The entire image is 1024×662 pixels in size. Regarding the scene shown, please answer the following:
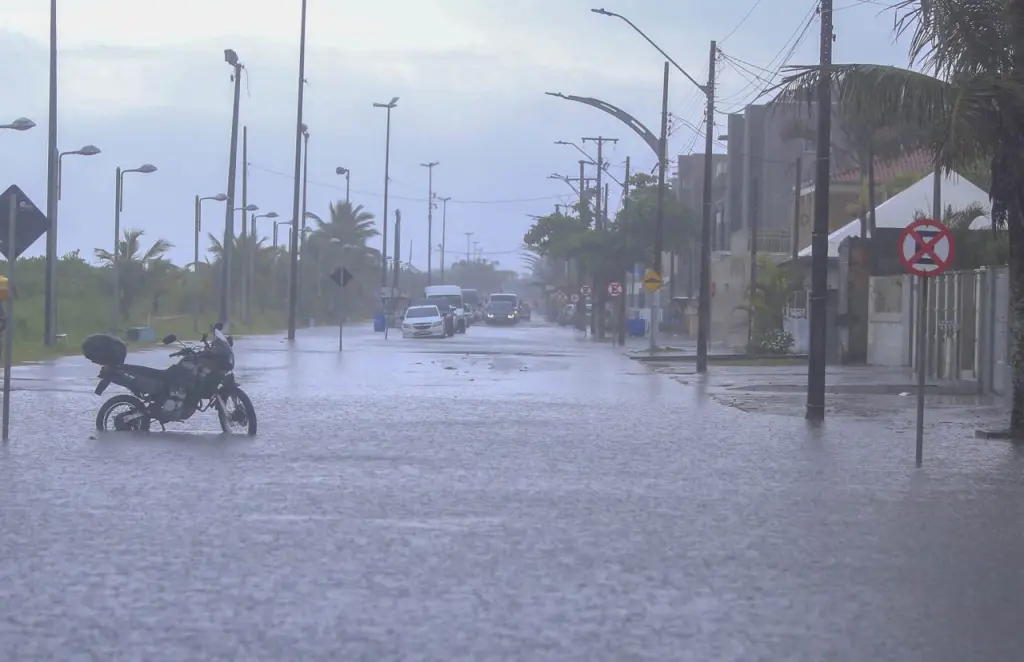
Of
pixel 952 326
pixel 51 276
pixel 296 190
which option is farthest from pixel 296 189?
pixel 952 326

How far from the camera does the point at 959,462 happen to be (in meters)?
16.9

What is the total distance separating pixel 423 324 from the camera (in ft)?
227

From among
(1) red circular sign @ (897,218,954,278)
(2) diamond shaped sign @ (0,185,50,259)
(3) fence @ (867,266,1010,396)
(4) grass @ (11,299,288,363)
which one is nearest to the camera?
(1) red circular sign @ (897,218,954,278)

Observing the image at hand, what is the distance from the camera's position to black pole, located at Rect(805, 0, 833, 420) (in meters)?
21.6

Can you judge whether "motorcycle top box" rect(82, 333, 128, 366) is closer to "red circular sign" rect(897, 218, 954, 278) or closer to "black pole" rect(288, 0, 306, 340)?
"red circular sign" rect(897, 218, 954, 278)

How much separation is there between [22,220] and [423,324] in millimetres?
51671

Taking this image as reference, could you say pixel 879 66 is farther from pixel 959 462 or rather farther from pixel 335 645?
pixel 335 645

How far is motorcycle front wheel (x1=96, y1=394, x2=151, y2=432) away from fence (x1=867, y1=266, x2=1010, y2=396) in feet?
41.8

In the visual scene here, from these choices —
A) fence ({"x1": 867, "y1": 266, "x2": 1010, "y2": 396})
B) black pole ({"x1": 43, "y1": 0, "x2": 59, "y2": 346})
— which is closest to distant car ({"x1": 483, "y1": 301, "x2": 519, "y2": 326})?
black pole ({"x1": 43, "y1": 0, "x2": 59, "y2": 346})

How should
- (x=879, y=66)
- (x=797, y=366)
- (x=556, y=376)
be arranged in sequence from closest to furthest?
(x=879, y=66) < (x=556, y=376) < (x=797, y=366)

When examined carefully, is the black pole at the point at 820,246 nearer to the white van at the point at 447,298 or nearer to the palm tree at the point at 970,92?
the palm tree at the point at 970,92

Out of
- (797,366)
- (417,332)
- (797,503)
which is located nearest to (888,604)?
(797,503)

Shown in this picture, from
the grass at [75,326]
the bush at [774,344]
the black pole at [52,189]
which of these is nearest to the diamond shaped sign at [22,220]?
the grass at [75,326]

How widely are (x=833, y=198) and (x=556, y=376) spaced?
131 feet
